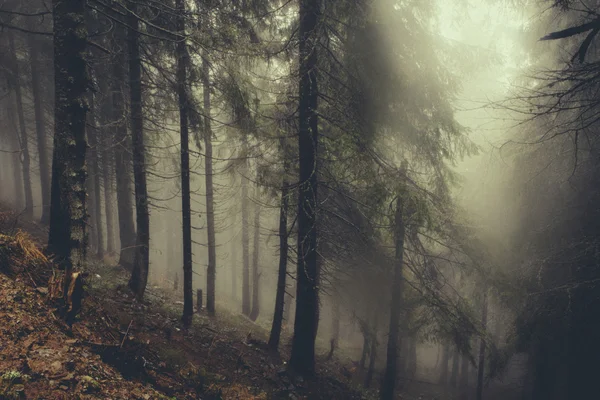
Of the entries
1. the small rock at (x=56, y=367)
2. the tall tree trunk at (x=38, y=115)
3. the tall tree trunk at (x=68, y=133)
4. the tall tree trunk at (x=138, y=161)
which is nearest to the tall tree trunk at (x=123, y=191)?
the tall tree trunk at (x=138, y=161)

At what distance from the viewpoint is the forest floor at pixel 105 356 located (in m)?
3.85

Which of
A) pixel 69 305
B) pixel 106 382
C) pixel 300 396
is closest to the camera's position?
pixel 106 382

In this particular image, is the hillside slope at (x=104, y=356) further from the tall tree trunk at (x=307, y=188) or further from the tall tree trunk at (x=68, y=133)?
the tall tree trunk at (x=307, y=188)

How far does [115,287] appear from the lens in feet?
30.0

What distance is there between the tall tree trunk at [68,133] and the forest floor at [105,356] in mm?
457

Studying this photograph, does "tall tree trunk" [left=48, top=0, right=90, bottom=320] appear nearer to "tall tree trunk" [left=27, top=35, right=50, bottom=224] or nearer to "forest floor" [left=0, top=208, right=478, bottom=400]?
"forest floor" [left=0, top=208, right=478, bottom=400]

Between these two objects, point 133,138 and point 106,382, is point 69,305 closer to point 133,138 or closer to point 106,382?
point 106,382

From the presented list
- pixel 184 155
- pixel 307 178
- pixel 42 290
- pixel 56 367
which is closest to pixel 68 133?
pixel 42 290

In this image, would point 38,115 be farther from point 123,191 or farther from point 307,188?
point 307,188

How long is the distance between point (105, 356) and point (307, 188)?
205 inches

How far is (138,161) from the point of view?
911 centimetres

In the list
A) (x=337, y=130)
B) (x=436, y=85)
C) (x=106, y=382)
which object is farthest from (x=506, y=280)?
(x=106, y=382)

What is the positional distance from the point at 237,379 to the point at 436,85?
8797 mm

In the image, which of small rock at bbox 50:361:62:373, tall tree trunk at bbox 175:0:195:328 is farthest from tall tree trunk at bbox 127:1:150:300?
small rock at bbox 50:361:62:373
